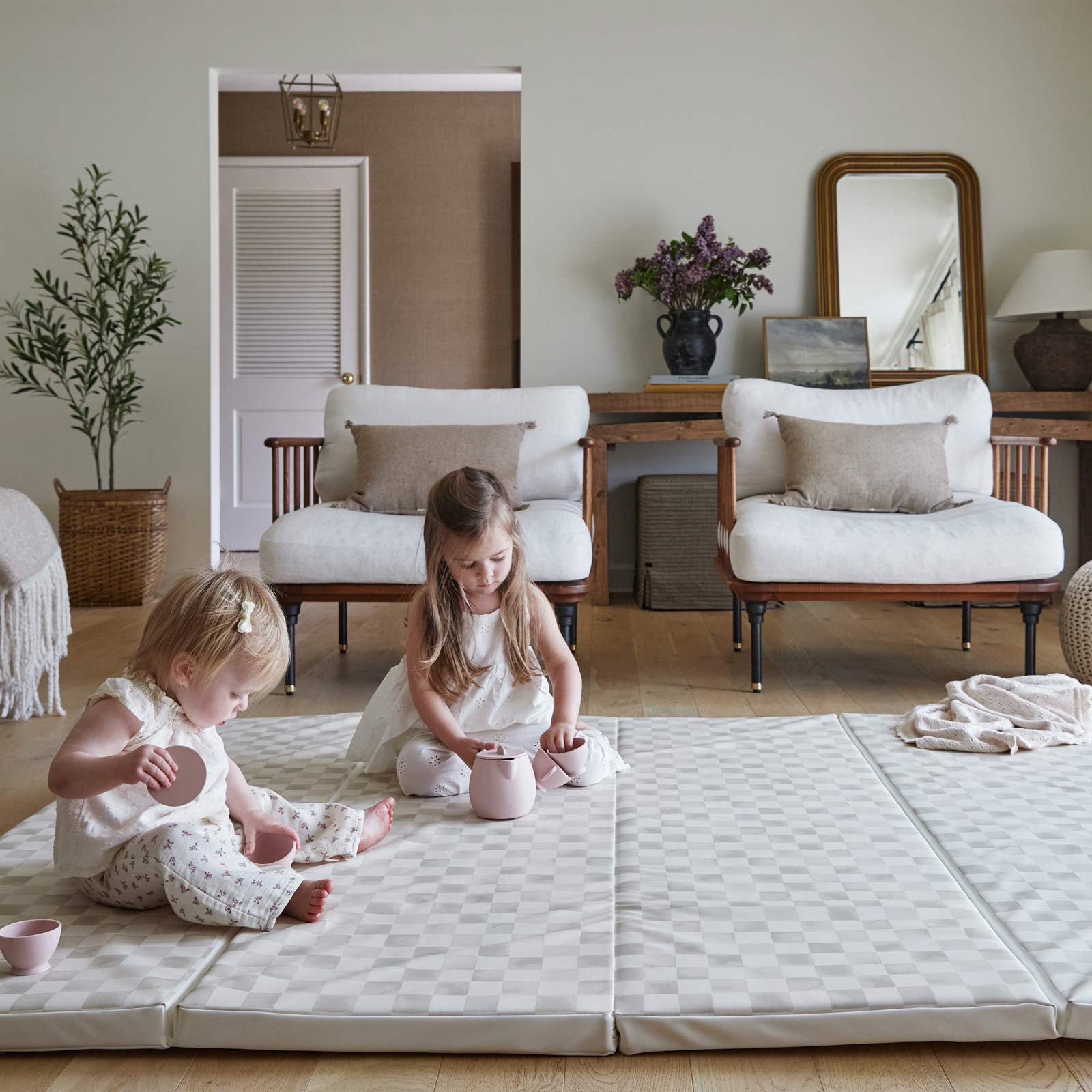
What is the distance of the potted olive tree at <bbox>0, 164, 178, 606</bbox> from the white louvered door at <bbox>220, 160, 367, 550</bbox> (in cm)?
144

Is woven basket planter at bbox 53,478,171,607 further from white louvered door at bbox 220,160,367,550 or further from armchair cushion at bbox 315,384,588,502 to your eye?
white louvered door at bbox 220,160,367,550

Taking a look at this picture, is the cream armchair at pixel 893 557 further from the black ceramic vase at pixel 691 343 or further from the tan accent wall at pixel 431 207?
the tan accent wall at pixel 431 207

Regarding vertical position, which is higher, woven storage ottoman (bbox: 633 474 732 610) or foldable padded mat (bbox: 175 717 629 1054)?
woven storage ottoman (bbox: 633 474 732 610)

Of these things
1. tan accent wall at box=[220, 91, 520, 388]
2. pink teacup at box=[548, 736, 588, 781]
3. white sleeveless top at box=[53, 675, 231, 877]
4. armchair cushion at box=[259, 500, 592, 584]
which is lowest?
pink teacup at box=[548, 736, 588, 781]

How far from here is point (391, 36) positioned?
4.68m

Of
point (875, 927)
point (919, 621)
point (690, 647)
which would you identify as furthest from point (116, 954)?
point (919, 621)

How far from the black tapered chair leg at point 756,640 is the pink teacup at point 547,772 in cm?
102

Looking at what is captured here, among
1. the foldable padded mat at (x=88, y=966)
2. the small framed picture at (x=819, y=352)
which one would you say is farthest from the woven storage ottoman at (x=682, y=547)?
the foldable padded mat at (x=88, y=966)

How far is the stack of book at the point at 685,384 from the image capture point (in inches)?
175

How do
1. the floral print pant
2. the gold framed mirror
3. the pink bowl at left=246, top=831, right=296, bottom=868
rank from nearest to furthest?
the floral print pant
the pink bowl at left=246, top=831, right=296, bottom=868
the gold framed mirror

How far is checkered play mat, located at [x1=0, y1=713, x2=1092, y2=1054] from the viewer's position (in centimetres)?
122

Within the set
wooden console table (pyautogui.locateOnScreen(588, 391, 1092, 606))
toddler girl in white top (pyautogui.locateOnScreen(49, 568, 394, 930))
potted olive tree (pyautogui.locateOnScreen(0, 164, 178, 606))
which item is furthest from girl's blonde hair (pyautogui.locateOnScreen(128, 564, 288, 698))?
potted olive tree (pyautogui.locateOnScreen(0, 164, 178, 606))

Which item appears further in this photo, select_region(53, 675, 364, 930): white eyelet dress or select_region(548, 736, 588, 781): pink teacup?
select_region(548, 736, 588, 781): pink teacup

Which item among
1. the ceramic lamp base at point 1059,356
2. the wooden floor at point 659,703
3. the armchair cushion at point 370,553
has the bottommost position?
the wooden floor at point 659,703
